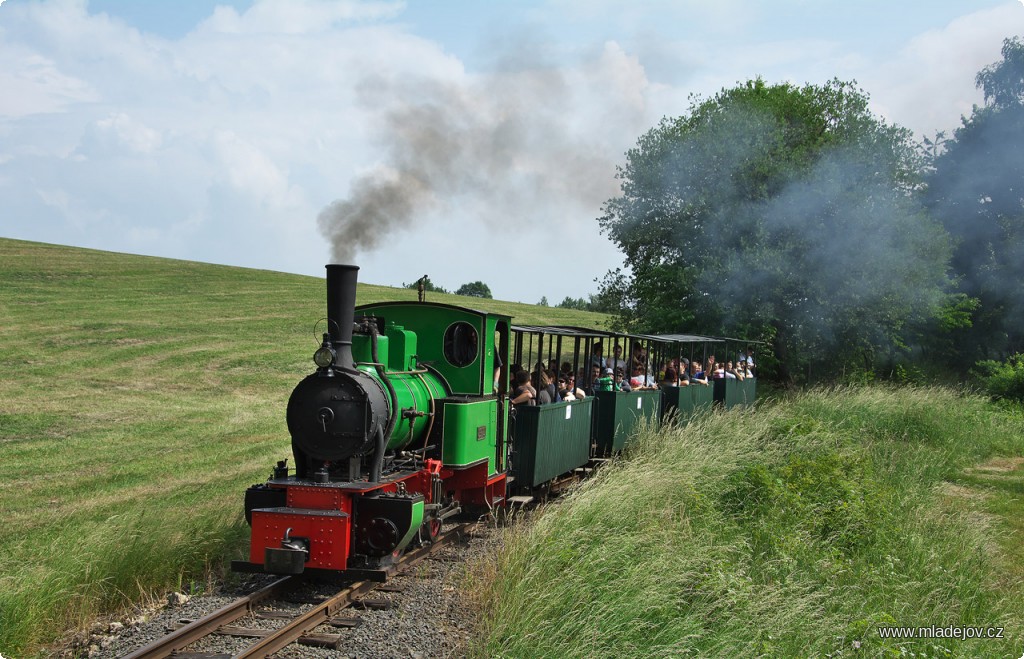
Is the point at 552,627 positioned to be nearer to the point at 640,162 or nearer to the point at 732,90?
the point at 640,162

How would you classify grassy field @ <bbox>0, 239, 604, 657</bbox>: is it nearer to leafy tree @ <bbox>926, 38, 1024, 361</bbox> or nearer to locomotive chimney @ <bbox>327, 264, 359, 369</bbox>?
locomotive chimney @ <bbox>327, 264, 359, 369</bbox>

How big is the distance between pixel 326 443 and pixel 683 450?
472 centimetres

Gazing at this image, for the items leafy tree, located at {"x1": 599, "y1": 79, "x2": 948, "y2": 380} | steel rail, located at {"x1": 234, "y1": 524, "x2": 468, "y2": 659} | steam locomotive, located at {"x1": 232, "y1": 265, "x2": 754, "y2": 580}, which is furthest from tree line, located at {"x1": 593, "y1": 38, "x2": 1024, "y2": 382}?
steel rail, located at {"x1": 234, "y1": 524, "x2": 468, "y2": 659}

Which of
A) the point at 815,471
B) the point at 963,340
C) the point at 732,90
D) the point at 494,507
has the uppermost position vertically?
the point at 732,90

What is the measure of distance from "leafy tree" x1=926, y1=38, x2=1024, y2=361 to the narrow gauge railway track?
31395 mm

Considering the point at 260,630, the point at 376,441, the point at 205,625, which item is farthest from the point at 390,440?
the point at 205,625

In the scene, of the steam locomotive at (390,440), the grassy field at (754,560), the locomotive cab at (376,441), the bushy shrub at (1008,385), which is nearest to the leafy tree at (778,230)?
the bushy shrub at (1008,385)

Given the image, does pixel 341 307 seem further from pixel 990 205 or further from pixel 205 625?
pixel 990 205

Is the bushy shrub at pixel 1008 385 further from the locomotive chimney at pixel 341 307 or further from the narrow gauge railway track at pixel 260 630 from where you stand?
the narrow gauge railway track at pixel 260 630

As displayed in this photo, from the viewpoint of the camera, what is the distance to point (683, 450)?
10398 millimetres

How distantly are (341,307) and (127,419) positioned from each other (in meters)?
12.6

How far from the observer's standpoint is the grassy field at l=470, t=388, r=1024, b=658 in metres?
5.63

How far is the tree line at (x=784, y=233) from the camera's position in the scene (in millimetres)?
24969

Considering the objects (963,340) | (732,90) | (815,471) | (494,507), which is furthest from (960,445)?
(963,340)
